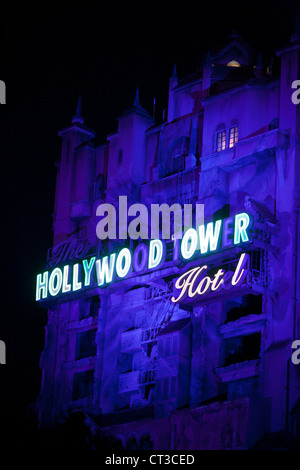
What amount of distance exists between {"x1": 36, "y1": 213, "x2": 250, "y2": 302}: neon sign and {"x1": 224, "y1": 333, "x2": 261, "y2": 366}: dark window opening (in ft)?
12.6

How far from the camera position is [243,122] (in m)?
79.1

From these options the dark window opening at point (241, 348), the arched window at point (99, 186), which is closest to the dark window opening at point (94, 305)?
the arched window at point (99, 186)

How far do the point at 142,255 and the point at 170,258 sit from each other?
2.15 meters

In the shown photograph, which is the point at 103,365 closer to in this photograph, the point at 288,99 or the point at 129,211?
the point at 129,211

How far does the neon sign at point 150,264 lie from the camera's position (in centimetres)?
7488

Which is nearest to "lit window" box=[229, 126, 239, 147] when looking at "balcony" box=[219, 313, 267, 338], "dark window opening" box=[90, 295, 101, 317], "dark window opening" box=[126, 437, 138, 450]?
"balcony" box=[219, 313, 267, 338]

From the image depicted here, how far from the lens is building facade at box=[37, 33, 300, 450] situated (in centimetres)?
7306

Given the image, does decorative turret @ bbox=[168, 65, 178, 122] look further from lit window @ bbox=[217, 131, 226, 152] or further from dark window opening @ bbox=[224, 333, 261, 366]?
dark window opening @ bbox=[224, 333, 261, 366]

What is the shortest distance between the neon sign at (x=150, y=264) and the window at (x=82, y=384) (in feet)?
18.5

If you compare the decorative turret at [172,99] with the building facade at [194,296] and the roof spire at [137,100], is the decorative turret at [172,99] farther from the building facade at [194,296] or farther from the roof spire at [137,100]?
the roof spire at [137,100]

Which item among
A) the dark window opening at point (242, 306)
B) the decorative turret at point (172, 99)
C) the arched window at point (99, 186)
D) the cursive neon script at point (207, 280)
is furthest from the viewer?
the arched window at point (99, 186)

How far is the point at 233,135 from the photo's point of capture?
7994 centimetres

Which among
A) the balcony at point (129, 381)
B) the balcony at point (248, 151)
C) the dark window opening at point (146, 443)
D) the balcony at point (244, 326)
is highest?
the balcony at point (248, 151)
